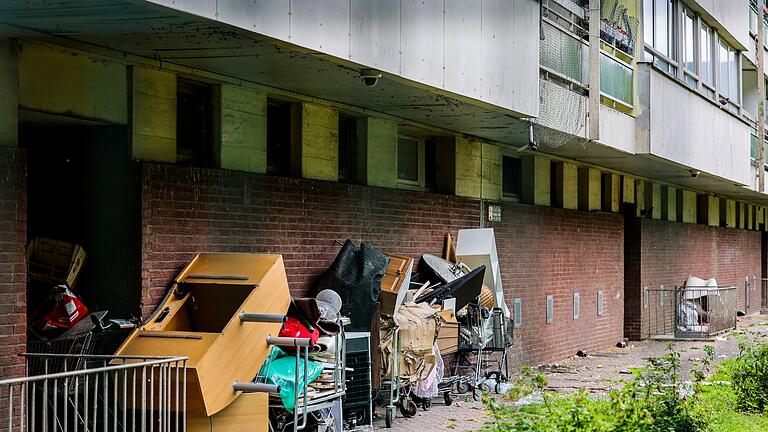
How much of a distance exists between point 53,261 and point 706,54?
64.4ft

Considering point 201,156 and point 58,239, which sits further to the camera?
point 201,156

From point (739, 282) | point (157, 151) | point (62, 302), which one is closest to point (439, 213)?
point (157, 151)

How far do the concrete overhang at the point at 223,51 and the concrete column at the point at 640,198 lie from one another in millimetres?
11708

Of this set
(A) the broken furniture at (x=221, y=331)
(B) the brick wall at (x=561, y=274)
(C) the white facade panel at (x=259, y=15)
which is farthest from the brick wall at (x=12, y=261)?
(B) the brick wall at (x=561, y=274)

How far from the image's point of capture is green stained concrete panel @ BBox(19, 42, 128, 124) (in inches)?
336

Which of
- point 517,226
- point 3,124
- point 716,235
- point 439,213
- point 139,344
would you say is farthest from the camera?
point 716,235

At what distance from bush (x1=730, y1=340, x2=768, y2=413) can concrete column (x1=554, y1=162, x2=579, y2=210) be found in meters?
6.85

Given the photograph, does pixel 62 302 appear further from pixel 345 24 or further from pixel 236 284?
pixel 345 24

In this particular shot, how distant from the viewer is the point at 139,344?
28.4ft

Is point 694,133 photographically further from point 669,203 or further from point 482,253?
point 482,253

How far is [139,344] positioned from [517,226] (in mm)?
10414

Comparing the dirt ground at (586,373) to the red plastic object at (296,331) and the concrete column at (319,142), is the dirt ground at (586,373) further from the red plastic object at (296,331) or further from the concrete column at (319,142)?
the concrete column at (319,142)

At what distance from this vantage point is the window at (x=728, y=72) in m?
27.3

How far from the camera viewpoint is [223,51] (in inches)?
370
